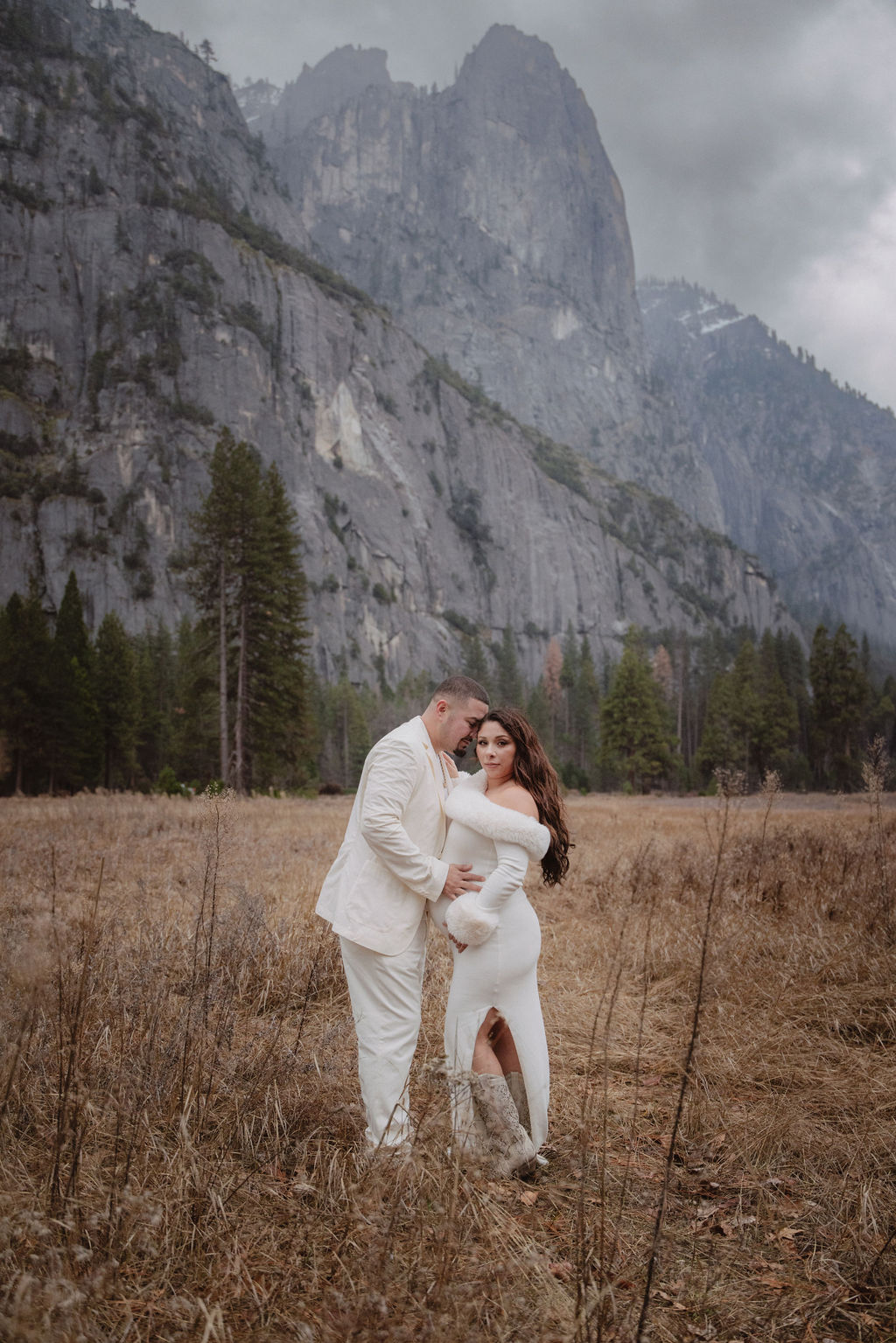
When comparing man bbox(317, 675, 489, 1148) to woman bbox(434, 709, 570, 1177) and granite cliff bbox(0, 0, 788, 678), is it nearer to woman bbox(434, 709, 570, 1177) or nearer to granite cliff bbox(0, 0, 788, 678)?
woman bbox(434, 709, 570, 1177)

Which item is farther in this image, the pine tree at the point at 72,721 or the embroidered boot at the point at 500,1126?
the pine tree at the point at 72,721

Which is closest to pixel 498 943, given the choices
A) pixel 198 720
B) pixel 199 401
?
pixel 198 720

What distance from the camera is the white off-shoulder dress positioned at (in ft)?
11.7

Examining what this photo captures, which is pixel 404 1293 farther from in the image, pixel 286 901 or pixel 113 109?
pixel 113 109

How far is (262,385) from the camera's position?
104625 millimetres

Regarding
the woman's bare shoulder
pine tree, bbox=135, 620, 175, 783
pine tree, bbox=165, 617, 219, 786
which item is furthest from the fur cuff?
pine tree, bbox=135, 620, 175, 783

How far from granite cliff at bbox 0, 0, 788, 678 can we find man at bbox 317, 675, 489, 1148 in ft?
280

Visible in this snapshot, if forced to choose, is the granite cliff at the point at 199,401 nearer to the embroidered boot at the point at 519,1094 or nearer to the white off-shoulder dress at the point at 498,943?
the white off-shoulder dress at the point at 498,943

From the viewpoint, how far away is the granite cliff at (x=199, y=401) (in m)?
88.6

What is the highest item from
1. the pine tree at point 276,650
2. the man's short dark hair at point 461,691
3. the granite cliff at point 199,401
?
the granite cliff at point 199,401

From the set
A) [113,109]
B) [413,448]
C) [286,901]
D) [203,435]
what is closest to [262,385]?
[203,435]

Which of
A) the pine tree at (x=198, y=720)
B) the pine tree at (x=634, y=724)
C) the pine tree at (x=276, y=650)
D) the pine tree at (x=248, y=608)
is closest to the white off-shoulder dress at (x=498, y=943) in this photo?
the pine tree at (x=248, y=608)

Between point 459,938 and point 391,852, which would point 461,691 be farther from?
point 459,938

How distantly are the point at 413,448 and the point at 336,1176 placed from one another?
131860 millimetres
